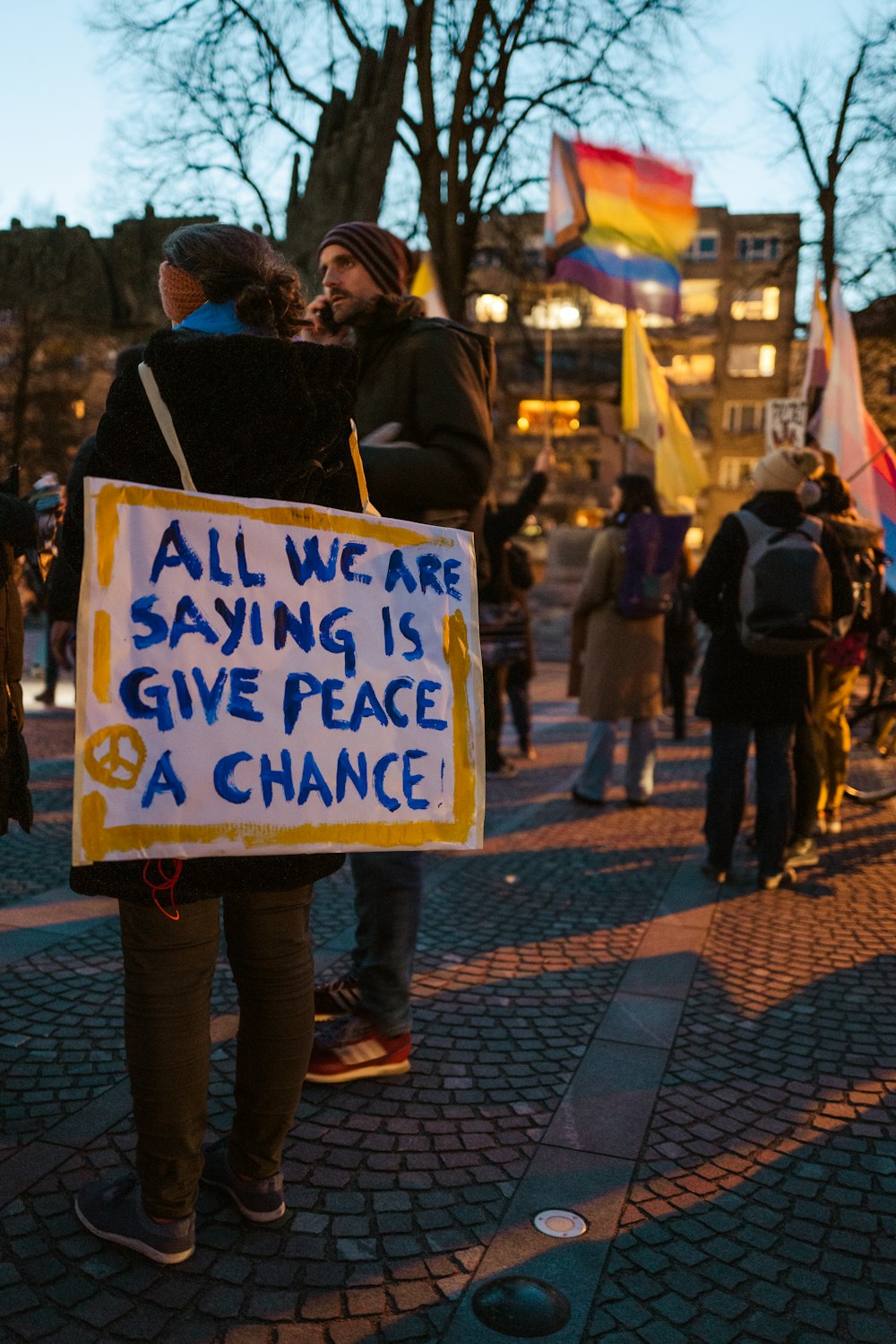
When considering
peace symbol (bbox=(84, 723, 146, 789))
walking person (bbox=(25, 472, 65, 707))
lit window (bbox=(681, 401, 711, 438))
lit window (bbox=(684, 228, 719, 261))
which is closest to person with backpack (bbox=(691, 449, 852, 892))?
walking person (bbox=(25, 472, 65, 707))

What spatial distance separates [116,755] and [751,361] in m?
57.4

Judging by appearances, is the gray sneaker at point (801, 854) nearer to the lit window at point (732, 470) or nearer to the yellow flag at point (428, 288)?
the yellow flag at point (428, 288)

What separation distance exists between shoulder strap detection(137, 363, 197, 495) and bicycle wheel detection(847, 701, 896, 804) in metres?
5.27

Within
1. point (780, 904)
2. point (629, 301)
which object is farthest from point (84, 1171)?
point (629, 301)

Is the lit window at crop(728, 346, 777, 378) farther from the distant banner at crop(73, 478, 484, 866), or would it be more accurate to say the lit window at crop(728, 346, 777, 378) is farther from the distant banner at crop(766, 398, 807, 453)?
the distant banner at crop(73, 478, 484, 866)

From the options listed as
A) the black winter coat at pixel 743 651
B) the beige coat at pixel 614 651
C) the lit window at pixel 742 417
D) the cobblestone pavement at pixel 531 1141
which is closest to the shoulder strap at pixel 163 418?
the cobblestone pavement at pixel 531 1141

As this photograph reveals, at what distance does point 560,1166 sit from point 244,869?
3.60ft

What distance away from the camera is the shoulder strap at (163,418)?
6.03 ft

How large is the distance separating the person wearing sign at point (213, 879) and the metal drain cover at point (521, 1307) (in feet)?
1.53

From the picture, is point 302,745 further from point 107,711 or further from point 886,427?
point 886,427

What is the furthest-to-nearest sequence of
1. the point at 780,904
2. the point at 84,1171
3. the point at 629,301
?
the point at 629,301 < the point at 780,904 < the point at 84,1171

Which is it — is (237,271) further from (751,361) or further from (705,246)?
(705,246)

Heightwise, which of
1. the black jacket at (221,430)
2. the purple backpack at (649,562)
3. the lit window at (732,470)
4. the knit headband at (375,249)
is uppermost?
the lit window at (732,470)

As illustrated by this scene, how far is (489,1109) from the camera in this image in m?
2.76
